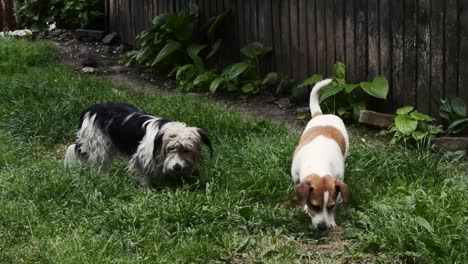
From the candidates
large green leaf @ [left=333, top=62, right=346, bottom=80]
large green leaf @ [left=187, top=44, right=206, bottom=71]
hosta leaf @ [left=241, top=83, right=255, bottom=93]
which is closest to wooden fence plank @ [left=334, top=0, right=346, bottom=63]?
large green leaf @ [left=333, top=62, right=346, bottom=80]

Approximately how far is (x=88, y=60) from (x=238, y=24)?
106 inches

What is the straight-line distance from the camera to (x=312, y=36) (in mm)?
8977

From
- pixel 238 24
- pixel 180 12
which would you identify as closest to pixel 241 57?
pixel 238 24

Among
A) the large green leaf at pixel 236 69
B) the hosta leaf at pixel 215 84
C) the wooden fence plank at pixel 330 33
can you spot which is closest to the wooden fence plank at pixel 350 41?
the wooden fence plank at pixel 330 33

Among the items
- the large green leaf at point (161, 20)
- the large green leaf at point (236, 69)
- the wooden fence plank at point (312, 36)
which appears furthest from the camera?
the large green leaf at point (161, 20)

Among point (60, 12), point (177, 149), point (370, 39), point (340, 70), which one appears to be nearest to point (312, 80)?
point (340, 70)

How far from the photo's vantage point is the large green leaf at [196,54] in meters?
10.3

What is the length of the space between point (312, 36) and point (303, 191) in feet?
13.1

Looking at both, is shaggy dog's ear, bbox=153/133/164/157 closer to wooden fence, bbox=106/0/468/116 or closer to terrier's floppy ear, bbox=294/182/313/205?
terrier's floppy ear, bbox=294/182/313/205

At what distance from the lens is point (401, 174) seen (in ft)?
20.0

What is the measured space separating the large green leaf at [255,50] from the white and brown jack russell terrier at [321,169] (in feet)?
9.31

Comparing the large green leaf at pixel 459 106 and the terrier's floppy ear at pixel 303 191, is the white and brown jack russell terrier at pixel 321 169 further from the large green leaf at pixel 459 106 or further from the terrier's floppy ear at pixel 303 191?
the large green leaf at pixel 459 106

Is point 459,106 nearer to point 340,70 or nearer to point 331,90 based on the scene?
point 331,90

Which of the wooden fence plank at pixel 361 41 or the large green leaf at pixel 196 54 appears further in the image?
the large green leaf at pixel 196 54
